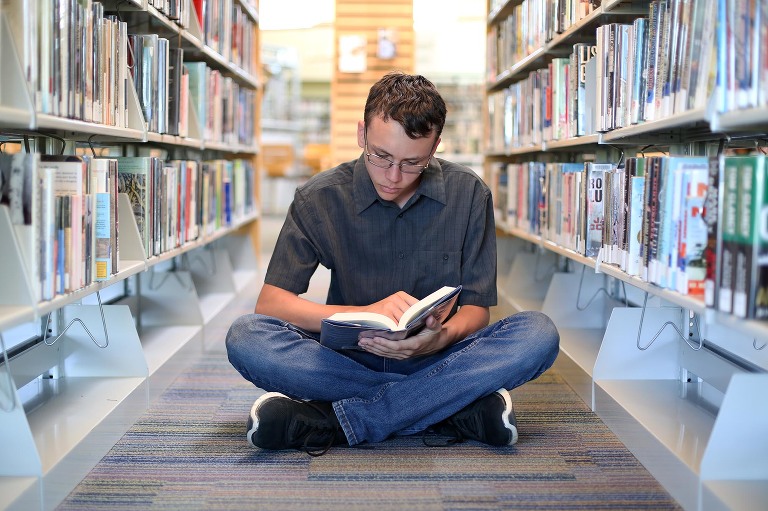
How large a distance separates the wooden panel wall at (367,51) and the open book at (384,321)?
4610 mm

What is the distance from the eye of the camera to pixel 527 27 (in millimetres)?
3639

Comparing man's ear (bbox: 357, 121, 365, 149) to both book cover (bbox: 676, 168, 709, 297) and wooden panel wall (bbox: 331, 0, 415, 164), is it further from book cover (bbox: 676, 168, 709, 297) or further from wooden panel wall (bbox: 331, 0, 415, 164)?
wooden panel wall (bbox: 331, 0, 415, 164)

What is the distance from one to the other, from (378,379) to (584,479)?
53cm

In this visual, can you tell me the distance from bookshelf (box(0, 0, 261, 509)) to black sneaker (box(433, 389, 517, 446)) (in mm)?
836

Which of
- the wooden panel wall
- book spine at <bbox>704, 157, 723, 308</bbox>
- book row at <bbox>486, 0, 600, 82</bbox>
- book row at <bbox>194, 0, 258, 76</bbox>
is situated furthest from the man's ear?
the wooden panel wall

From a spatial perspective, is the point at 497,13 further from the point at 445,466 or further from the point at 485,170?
the point at 445,466

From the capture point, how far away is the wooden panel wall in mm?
6312

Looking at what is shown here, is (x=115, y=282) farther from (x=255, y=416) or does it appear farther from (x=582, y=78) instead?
(x=582, y=78)

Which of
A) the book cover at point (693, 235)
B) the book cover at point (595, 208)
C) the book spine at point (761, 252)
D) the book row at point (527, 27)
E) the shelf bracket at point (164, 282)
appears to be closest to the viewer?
the book spine at point (761, 252)

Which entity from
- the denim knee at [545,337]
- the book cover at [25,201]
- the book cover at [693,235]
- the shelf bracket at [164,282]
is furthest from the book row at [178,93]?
the book cover at [693,235]

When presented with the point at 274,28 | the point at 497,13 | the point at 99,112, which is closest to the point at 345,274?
the point at 99,112

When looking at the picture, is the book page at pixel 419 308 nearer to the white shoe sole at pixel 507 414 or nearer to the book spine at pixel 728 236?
the white shoe sole at pixel 507 414

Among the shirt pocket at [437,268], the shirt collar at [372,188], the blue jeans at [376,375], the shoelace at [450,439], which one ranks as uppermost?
the shirt collar at [372,188]

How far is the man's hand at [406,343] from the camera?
6.01ft
